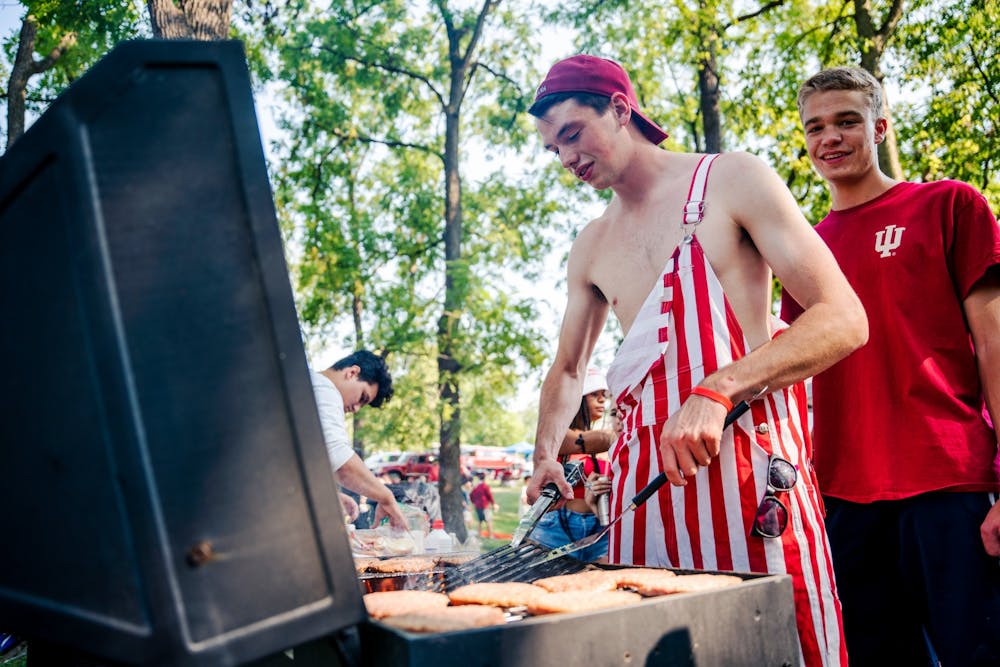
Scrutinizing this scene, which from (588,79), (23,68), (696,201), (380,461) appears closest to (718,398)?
(696,201)

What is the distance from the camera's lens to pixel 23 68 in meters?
11.4

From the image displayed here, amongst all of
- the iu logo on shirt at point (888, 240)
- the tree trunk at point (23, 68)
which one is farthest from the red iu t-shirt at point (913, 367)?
the tree trunk at point (23, 68)

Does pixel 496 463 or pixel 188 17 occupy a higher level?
pixel 188 17

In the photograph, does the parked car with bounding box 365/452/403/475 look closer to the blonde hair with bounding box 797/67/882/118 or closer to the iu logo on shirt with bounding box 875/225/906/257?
the blonde hair with bounding box 797/67/882/118

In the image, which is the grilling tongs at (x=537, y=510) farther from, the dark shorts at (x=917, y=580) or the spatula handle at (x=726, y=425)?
the dark shorts at (x=917, y=580)

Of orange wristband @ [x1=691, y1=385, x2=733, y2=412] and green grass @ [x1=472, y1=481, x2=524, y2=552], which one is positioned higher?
orange wristband @ [x1=691, y1=385, x2=733, y2=412]

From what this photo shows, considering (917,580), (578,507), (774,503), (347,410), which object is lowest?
(578,507)

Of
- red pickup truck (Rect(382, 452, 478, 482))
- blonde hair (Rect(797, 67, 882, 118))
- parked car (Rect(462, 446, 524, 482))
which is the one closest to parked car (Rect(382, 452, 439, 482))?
red pickup truck (Rect(382, 452, 478, 482))

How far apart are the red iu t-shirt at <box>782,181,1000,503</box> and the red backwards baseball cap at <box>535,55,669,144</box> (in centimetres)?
100

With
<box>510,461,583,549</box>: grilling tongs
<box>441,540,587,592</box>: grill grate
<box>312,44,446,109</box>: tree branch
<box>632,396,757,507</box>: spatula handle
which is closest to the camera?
<box>632,396,757,507</box>: spatula handle

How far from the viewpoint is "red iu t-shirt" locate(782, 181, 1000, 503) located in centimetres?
237

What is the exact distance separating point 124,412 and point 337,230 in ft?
44.3

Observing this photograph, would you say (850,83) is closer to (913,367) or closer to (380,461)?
(913,367)

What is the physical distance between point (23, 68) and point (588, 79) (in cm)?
1241
